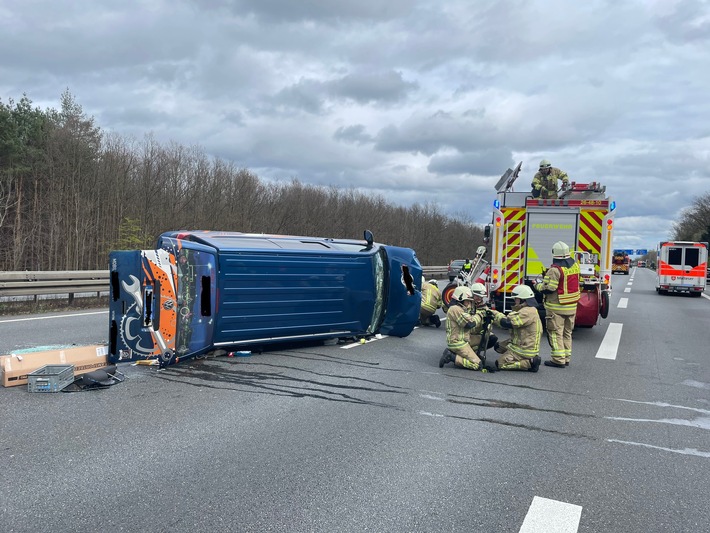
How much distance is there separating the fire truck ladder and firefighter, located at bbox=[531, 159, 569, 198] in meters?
0.74

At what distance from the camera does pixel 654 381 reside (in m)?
6.70

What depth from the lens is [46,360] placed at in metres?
5.60

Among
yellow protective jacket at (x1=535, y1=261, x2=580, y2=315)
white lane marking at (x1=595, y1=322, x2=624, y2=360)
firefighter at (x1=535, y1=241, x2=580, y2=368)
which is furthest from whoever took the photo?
white lane marking at (x1=595, y1=322, x2=624, y2=360)

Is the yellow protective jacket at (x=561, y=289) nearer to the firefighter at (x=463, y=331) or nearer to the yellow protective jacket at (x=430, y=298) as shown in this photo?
the firefighter at (x=463, y=331)

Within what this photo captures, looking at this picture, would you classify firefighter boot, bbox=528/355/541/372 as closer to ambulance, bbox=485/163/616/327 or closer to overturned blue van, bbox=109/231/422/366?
overturned blue van, bbox=109/231/422/366

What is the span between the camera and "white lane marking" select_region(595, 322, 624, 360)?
8.45 m

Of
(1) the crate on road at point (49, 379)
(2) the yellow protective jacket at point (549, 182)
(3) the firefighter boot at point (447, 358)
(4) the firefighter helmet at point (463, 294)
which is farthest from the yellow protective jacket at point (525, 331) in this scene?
(1) the crate on road at point (49, 379)

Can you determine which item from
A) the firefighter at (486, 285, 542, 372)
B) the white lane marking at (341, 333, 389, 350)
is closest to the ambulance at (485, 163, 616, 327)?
the white lane marking at (341, 333, 389, 350)

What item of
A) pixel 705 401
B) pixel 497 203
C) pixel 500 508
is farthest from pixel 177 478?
pixel 497 203

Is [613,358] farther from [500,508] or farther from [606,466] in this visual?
[500,508]

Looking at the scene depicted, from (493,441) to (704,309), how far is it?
17125 mm

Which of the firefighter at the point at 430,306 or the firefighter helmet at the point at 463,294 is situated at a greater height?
the firefighter helmet at the point at 463,294

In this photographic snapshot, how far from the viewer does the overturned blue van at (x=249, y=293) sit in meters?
6.04

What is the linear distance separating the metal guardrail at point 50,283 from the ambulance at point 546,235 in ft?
31.2
